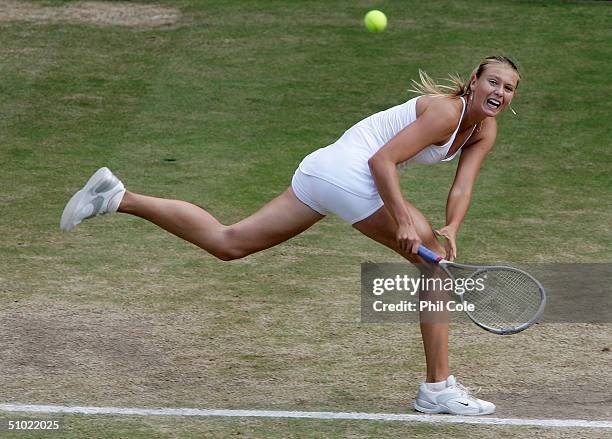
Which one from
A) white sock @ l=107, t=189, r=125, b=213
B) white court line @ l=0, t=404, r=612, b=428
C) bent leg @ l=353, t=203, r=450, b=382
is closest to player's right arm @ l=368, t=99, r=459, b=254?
bent leg @ l=353, t=203, r=450, b=382

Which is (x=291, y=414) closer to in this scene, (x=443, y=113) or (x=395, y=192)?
(x=395, y=192)

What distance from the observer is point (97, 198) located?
273 inches

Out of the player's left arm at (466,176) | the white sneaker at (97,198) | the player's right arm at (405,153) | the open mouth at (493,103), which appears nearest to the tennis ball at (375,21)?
the player's left arm at (466,176)

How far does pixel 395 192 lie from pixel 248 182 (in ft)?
14.9

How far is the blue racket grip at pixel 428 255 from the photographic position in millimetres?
6125

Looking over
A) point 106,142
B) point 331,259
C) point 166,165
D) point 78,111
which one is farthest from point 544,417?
point 78,111

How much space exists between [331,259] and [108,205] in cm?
238

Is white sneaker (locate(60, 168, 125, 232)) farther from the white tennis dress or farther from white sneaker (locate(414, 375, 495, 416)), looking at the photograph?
white sneaker (locate(414, 375, 495, 416))

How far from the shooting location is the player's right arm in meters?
6.16

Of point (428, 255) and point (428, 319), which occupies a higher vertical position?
point (428, 255)

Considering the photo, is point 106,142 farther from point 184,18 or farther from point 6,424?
point 6,424

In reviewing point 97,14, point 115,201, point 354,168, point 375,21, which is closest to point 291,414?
point 354,168

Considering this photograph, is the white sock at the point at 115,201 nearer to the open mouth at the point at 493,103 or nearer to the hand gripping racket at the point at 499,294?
the hand gripping racket at the point at 499,294

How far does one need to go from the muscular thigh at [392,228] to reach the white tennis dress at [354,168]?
40mm
